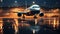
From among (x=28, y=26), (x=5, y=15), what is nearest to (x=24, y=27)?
(x=28, y=26)

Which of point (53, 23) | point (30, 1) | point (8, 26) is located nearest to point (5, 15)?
point (8, 26)

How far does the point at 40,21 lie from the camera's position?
11.0 ft

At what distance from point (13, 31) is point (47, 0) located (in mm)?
578

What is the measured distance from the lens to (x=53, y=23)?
11.0 feet

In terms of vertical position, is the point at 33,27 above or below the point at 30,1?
below

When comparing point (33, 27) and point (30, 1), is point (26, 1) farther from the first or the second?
point (33, 27)

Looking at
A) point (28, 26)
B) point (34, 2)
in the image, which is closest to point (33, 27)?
point (28, 26)

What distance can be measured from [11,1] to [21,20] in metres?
0.27

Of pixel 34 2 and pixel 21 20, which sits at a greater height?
pixel 34 2

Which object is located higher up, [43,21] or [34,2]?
[34,2]

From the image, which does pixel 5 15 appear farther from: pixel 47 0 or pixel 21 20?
pixel 47 0

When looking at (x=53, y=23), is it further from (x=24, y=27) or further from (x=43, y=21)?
(x=24, y=27)

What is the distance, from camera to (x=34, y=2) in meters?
3.33

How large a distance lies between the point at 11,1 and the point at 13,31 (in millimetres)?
377
